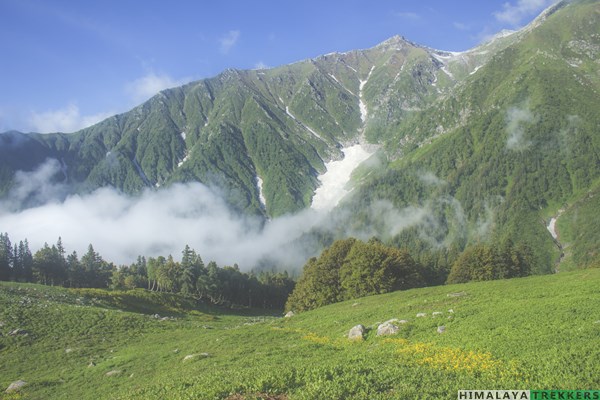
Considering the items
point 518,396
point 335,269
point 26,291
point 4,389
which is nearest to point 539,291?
point 518,396

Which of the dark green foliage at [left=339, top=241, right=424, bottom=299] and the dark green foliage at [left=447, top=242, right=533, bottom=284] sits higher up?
the dark green foliage at [left=339, top=241, right=424, bottom=299]

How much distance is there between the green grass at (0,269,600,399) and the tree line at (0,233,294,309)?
78909 millimetres

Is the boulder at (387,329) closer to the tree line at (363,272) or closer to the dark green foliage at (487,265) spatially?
the tree line at (363,272)

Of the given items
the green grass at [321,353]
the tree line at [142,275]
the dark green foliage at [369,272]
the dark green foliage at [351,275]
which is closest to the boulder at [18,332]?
the green grass at [321,353]

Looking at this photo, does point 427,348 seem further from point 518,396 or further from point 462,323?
point 518,396

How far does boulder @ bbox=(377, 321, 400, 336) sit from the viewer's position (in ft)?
94.8

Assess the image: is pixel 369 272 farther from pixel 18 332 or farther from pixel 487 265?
pixel 18 332

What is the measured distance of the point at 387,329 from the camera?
96.7 feet

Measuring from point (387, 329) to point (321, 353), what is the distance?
5.88 meters

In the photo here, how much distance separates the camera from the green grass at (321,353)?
1503cm

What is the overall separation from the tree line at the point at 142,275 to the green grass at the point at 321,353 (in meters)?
78.9

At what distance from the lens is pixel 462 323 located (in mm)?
27156

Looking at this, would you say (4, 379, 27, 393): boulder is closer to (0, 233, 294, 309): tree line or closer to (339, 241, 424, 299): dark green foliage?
(339, 241, 424, 299): dark green foliage

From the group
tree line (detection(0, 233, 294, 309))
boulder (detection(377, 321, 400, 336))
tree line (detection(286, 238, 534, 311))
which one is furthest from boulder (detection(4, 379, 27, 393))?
tree line (detection(0, 233, 294, 309))
